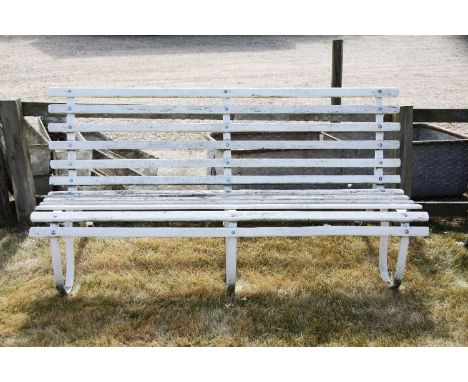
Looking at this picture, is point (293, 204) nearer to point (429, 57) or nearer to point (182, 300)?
point (182, 300)

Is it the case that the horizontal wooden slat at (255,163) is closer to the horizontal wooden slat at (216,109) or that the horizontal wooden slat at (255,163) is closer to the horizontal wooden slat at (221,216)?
the horizontal wooden slat at (216,109)

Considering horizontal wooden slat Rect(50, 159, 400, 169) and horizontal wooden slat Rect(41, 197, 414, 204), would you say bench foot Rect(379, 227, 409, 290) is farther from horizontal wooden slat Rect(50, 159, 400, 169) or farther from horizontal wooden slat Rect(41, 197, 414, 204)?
horizontal wooden slat Rect(50, 159, 400, 169)

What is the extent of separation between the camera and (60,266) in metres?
3.48

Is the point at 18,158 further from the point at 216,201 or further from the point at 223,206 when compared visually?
the point at 223,206

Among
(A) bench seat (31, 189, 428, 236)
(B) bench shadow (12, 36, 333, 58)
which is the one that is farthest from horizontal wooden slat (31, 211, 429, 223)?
(B) bench shadow (12, 36, 333, 58)

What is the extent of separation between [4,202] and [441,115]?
3.71 meters

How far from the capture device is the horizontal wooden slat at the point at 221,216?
3258mm

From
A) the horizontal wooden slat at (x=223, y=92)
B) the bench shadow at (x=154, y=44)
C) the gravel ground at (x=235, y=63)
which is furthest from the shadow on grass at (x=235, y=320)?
the bench shadow at (x=154, y=44)

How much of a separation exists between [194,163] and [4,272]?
157cm

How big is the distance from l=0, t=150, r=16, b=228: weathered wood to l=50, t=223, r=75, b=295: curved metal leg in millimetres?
1117

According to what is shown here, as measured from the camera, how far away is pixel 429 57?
17875mm

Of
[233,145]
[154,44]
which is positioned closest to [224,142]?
[233,145]

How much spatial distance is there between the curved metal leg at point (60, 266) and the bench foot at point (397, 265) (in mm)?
2161

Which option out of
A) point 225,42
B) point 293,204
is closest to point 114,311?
point 293,204
